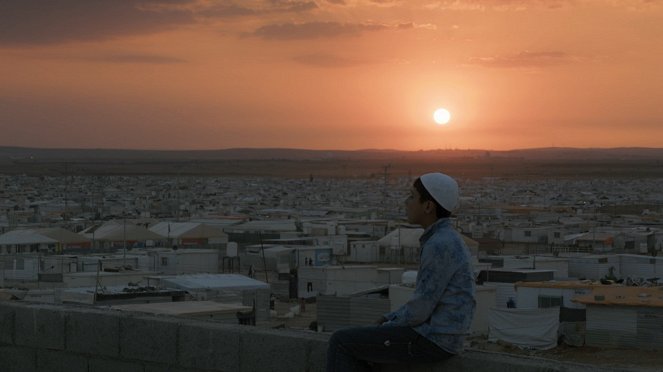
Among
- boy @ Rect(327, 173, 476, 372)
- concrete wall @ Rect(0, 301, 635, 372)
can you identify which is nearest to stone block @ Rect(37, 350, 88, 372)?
concrete wall @ Rect(0, 301, 635, 372)

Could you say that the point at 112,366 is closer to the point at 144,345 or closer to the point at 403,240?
the point at 144,345

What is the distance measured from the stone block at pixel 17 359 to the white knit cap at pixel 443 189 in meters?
2.91

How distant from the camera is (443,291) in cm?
490

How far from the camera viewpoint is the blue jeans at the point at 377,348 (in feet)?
16.4

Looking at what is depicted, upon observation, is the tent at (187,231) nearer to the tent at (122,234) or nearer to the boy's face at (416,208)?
the tent at (122,234)

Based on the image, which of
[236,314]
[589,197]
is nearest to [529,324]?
[236,314]

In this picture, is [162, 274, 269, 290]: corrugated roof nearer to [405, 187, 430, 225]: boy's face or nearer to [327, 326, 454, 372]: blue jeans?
[327, 326, 454, 372]: blue jeans

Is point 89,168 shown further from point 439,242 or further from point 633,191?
point 439,242

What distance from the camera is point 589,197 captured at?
343 feet

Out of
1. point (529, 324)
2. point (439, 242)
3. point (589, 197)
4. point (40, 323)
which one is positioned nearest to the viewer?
point (439, 242)

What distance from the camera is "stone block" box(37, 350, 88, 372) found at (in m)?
6.57

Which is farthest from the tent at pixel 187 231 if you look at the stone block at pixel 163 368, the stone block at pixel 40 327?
the stone block at pixel 163 368

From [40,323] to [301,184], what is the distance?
13065 centimetres

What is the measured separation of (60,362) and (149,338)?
69 cm
